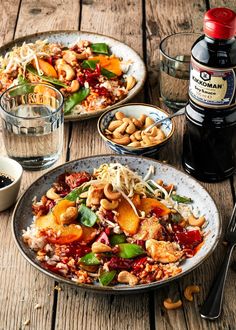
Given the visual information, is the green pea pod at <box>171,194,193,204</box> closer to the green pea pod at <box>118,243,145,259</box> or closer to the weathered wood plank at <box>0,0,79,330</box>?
the green pea pod at <box>118,243,145,259</box>

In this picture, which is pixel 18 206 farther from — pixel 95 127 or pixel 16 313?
pixel 95 127

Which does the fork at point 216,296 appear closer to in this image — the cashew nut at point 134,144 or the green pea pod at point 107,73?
the cashew nut at point 134,144

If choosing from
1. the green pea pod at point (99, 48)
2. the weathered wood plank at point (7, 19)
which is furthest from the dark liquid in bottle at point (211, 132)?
the weathered wood plank at point (7, 19)

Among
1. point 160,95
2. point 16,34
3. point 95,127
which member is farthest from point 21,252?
point 16,34

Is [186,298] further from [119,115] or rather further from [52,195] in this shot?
[119,115]

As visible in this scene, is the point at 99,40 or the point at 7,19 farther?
the point at 7,19

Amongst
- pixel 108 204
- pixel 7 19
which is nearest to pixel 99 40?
pixel 7 19
